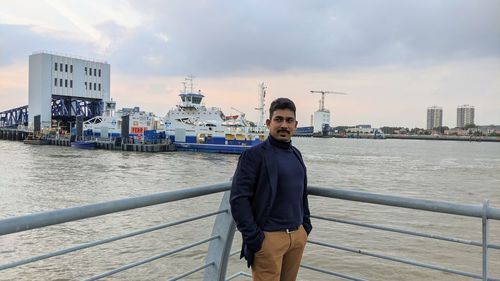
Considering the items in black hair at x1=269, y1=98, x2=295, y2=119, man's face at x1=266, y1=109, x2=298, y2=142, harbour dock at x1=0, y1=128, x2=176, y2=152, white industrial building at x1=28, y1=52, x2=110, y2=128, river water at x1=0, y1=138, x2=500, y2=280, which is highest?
white industrial building at x1=28, y1=52, x2=110, y2=128

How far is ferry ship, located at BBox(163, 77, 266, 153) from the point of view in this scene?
52.2 meters

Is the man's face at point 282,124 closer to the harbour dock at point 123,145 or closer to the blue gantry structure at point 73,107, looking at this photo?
the harbour dock at point 123,145

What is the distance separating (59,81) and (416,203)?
75.2 m

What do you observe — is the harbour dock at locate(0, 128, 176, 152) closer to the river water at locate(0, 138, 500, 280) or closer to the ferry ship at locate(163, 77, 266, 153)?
the ferry ship at locate(163, 77, 266, 153)

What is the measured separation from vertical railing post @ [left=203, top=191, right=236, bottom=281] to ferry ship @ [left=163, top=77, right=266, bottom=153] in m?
46.1

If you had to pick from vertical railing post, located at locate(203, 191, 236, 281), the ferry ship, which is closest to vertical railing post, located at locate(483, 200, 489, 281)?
vertical railing post, located at locate(203, 191, 236, 281)

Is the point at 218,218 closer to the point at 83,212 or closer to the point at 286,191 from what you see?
the point at 286,191

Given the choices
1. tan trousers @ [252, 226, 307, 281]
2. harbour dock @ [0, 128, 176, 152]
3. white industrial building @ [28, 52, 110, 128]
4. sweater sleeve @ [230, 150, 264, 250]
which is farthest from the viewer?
white industrial building @ [28, 52, 110, 128]

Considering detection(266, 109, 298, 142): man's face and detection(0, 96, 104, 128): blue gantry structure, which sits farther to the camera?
detection(0, 96, 104, 128): blue gantry structure

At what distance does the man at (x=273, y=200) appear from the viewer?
263cm

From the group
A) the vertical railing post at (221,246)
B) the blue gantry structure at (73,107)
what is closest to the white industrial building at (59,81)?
the blue gantry structure at (73,107)

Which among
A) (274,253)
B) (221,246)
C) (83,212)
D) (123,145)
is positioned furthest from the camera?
(123,145)

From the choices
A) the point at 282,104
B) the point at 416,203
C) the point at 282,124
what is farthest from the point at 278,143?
the point at 416,203

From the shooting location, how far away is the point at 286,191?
2738 millimetres
